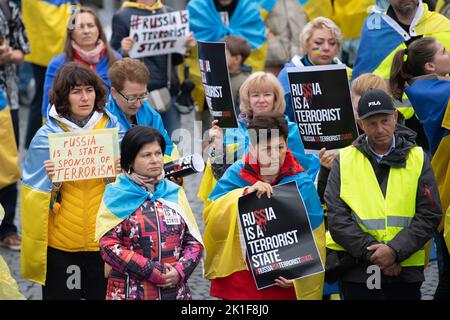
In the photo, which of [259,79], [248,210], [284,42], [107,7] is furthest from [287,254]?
[107,7]

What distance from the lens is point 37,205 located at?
7367 millimetres

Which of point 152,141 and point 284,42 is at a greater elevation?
point 284,42

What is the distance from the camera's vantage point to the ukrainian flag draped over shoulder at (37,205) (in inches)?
290

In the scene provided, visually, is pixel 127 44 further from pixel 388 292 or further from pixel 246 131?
pixel 388 292

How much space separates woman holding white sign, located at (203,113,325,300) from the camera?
6.85m

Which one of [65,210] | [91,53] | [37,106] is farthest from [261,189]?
[37,106]

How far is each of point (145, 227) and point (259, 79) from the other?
1.84m

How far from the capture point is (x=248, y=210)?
674 cm

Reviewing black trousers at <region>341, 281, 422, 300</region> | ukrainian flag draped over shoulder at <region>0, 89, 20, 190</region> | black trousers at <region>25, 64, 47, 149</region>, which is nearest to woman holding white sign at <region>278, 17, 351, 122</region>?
black trousers at <region>341, 281, 422, 300</region>

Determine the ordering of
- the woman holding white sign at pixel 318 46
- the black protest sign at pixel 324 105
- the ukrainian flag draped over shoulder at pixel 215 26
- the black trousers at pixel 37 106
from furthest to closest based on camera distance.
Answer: the black trousers at pixel 37 106, the ukrainian flag draped over shoulder at pixel 215 26, the woman holding white sign at pixel 318 46, the black protest sign at pixel 324 105

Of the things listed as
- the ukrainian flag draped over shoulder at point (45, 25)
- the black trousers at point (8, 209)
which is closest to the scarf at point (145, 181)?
the black trousers at point (8, 209)

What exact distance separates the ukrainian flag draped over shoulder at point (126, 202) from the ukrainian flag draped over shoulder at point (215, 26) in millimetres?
4379

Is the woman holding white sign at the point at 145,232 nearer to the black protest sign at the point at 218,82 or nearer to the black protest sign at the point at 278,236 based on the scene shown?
the black protest sign at the point at 278,236
